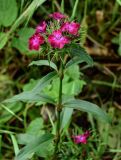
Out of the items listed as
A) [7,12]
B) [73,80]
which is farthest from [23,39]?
[73,80]

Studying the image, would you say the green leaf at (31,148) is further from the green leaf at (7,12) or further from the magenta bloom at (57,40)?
the green leaf at (7,12)

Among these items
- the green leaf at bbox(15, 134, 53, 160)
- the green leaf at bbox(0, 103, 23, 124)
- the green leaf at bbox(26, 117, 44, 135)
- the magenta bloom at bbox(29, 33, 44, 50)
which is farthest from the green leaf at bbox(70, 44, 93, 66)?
the green leaf at bbox(0, 103, 23, 124)

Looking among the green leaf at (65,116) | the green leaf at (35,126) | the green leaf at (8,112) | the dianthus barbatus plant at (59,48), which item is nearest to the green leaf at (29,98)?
the dianthus barbatus plant at (59,48)

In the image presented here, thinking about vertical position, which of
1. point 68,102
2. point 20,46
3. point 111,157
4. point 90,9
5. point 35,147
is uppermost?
point 90,9

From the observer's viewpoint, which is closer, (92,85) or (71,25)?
(71,25)

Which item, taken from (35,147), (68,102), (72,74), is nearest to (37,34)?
(68,102)

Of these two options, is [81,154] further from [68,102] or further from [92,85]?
[92,85]

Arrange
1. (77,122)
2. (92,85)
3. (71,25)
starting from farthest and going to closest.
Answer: (92,85) → (77,122) → (71,25)
